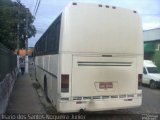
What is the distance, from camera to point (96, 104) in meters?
9.30

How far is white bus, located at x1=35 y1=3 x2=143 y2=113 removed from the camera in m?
9.02

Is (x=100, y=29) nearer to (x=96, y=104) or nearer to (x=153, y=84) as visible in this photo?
(x=96, y=104)

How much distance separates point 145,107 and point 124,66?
348cm

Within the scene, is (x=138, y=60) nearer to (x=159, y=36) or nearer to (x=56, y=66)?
(x=56, y=66)

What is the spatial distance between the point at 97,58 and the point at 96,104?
4.34ft

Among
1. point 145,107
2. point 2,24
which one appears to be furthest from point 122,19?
point 2,24

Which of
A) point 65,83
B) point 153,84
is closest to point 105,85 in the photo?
point 65,83

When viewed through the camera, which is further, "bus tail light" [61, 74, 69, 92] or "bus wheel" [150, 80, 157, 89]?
"bus wheel" [150, 80, 157, 89]

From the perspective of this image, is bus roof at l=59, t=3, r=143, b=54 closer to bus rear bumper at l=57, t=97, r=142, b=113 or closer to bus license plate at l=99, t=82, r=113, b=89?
bus license plate at l=99, t=82, r=113, b=89

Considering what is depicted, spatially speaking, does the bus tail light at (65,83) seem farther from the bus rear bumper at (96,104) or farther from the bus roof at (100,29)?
the bus roof at (100,29)

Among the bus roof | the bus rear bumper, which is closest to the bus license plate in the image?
the bus rear bumper

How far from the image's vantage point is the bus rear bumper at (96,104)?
29.5 ft

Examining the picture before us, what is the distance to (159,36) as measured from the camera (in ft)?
110

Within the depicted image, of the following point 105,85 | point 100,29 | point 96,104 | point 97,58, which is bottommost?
point 96,104
